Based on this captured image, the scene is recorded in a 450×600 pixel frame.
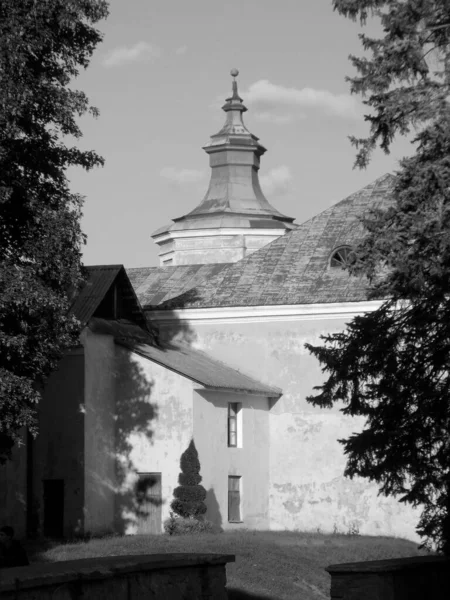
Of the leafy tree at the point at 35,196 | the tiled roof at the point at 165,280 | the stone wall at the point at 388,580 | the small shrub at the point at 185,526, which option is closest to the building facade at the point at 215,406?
the tiled roof at the point at 165,280

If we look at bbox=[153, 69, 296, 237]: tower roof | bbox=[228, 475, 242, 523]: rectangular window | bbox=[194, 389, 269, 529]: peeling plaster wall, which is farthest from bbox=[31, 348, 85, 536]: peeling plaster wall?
bbox=[153, 69, 296, 237]: tower roof

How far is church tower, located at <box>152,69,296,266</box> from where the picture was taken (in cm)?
6700

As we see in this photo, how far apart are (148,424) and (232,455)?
2.94 m

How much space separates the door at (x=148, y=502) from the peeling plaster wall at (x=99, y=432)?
2.46 feet

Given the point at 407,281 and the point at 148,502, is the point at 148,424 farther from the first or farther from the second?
the point at 407,281

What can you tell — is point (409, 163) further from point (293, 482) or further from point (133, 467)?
point (293, 482)

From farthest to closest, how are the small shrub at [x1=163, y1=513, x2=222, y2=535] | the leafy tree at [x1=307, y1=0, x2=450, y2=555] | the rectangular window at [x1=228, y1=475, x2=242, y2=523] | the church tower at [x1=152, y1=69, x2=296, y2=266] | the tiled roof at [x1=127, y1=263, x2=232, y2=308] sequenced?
the church tower at [x1=152, y1=69, x2=296, y2=266] → the tiled roof at [x1=127, y1=263, x2=232, y2=308] → the rectangular window at [x1=228, y1=475, x2=242, y2=523] → the small shrub at [x1=163, y1=513, x2=222, y2=535] → the leafy tree at [x1=307, y1=0, x2=450, y2=555]

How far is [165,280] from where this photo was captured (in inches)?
1732

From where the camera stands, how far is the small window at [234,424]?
115 feet

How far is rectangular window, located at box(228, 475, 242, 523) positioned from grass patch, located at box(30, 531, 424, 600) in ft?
3.71

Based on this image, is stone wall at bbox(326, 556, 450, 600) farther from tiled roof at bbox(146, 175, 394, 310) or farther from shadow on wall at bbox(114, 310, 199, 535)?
tiled roof at bbox(146, 175, 394, 310)

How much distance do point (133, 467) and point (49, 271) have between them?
41.3 ft

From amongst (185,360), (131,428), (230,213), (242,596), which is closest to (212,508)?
(131,428)

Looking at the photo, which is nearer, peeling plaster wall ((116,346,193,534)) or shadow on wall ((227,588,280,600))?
shadow on wall ((227,588,280,600))
